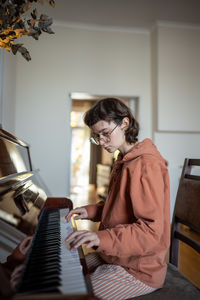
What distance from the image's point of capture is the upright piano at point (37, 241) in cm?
48

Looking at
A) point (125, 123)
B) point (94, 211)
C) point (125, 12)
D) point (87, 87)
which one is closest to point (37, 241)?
point (94, 211)

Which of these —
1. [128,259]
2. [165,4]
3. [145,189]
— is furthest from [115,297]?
[165,4]

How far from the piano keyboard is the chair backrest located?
53 cm

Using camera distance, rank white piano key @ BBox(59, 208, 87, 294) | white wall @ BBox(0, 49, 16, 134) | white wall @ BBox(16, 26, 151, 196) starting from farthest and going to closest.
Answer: white wall @ BBox(16, 26, 151, 196) < white wall @ BBox(0, 49, 16, 134) < white piano key @ BBox(59, 208, 87, 294)

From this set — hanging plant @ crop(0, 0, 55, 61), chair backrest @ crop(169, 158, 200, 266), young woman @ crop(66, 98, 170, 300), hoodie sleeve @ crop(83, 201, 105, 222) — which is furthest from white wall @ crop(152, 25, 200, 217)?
hanging plant @ crop(0, 0, 55, 61)

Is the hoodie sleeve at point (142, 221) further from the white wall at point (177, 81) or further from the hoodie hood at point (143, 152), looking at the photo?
the white wall at point (177, 81)

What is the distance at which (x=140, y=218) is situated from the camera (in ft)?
2.77

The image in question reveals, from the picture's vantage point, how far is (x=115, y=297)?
0.82 m

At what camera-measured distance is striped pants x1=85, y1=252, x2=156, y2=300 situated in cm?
82

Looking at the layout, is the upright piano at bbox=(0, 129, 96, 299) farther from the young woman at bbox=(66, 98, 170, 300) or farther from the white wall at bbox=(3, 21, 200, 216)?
the white wall at bbox=(3, 21, 200, 216)

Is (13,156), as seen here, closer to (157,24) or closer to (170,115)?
(170,115)

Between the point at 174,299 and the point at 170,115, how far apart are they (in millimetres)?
3125

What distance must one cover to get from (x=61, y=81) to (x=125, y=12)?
1323mm

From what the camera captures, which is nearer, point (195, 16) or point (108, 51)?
point (195, 16)
